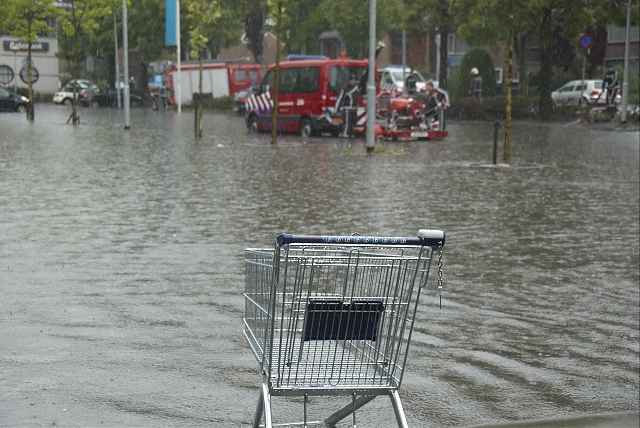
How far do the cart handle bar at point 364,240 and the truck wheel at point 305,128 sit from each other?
1120 inches

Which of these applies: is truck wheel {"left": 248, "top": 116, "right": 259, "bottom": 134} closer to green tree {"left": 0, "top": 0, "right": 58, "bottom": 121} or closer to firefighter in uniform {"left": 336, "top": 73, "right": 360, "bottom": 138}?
firefighter in uniform {"left": 336, "top": 73, "right": 360, "bottom": 138}

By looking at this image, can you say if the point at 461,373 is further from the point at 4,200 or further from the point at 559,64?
the point at 559,64

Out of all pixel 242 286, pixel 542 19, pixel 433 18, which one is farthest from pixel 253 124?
pixel 242 286

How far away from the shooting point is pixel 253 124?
35375 mm

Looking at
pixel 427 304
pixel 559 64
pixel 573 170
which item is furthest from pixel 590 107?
pixel 427 304

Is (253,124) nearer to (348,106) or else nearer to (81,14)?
(348,106)

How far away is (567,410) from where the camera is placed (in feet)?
19.5

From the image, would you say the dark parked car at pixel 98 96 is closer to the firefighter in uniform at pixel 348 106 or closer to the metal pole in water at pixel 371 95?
the firefighter in uniform at pixel 348 106

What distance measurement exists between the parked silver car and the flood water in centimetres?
2865

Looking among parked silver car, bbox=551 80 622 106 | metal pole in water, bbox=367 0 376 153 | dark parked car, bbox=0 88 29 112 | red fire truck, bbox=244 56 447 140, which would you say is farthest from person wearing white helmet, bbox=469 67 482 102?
metal pole in water, bbox=367 0 376 153

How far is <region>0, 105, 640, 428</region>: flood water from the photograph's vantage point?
5871 mm

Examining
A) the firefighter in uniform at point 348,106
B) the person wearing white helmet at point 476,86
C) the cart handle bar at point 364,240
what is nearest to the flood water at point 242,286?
the cart handle bar at point 364,240

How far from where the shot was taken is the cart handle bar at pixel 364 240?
3908mm

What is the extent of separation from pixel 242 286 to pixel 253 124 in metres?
26.9
